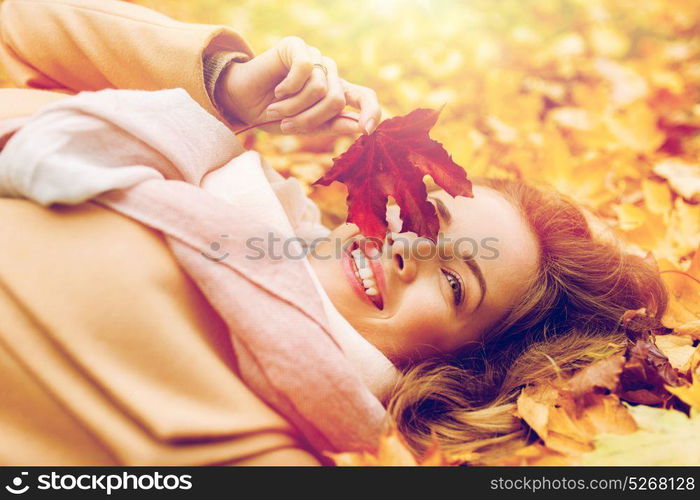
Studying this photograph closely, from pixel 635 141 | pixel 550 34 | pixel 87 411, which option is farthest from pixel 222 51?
pixel 550 34

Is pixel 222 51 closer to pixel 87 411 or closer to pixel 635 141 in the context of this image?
pixel 87 411

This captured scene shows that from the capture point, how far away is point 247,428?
0.90 meters

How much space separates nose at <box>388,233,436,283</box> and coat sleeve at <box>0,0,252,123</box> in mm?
579

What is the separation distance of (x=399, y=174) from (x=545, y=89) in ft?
4.85

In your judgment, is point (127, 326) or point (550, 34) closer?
point (127, 326)

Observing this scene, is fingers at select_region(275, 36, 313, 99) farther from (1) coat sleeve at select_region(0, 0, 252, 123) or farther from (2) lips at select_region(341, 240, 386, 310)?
(2) lips at select_region(341, 240, 386, 310)

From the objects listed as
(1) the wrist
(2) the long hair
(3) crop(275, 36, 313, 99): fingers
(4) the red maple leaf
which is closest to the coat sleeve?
(1) the wrist

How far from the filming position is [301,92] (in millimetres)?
1190

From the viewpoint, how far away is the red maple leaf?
1.06 m

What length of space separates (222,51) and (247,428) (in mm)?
944

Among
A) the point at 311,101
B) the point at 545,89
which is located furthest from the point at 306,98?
the point at 545,89

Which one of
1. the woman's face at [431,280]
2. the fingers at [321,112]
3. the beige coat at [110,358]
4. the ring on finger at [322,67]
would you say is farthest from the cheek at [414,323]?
the ring on finger at [322,67]

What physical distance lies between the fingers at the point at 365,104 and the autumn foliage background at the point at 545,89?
62 centimetres
